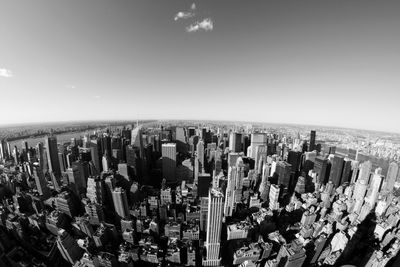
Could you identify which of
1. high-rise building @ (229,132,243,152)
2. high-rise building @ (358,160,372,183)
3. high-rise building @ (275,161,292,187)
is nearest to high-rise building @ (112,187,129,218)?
high-rise building @ (275,161,292,187)

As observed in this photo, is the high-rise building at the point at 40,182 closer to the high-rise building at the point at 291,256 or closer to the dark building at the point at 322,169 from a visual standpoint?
the high-rise building at the point at 291,256

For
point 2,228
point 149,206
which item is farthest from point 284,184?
point 2,228

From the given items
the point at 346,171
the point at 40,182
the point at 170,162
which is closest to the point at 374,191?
the point at 346,171

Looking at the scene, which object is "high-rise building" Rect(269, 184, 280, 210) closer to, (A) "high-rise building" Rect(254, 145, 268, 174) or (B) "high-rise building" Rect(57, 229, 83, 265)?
(A) "high-rise building" Rect(254, 145, 268, 174)

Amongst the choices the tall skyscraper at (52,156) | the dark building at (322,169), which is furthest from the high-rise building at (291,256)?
the tall skyscraper at (52,156)

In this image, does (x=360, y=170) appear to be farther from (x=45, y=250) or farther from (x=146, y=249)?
(x=45, y=250)
